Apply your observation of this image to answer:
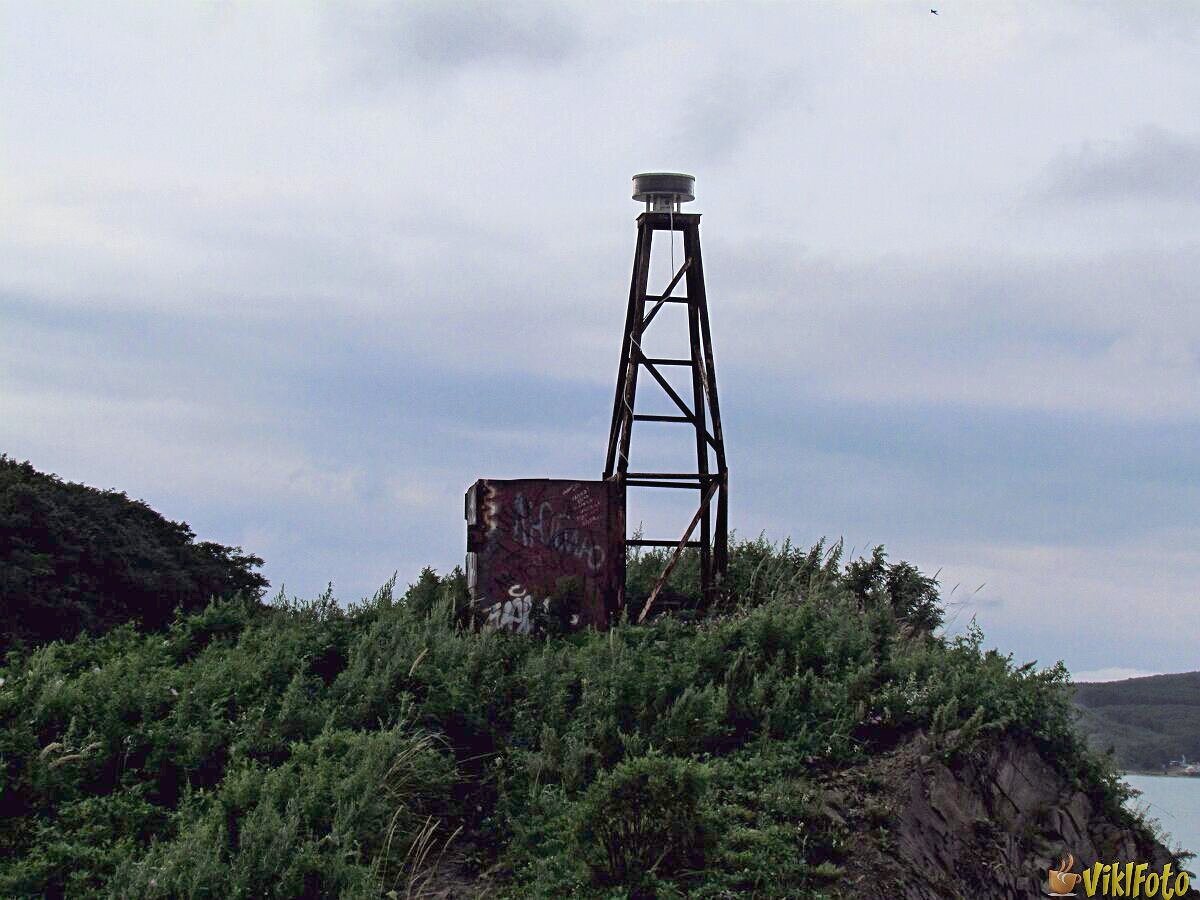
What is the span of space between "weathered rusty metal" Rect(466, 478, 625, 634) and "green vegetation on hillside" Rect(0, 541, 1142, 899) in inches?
23.3

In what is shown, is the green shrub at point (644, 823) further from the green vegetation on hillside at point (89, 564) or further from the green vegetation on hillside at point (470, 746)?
the green vegetation on hillside at point (89, 564)

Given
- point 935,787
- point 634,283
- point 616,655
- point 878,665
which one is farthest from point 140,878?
point 634,283

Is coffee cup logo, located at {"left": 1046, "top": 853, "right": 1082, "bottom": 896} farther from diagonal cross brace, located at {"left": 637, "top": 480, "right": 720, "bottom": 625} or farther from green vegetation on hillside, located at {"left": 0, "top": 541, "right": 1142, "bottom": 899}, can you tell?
diagonal cross brace, located at {"left": 637, "top": 480, "right": 720, "bottom": 625}

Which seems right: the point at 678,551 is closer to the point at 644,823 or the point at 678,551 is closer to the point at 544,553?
the point at 544,553

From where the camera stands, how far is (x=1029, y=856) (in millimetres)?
14438

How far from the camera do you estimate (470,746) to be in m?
14.6

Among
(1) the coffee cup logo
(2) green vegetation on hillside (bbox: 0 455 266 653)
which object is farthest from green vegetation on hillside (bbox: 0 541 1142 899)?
(2) green vegetation on hillside (bbox: 0 455 266 653)

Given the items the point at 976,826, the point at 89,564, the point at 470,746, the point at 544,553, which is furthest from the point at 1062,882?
the point at 89,564

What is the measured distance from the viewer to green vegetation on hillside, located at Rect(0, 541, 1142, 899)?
11.9 m

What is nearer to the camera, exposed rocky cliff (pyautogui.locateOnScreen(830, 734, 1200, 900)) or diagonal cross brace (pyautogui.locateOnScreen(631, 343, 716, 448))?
exposed rocky cliff (pyautogui.locateOnScreen(830, 734, 1200, 900))

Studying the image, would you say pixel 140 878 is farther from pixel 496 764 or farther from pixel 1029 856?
pixel 1029 856

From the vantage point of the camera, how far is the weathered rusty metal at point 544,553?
18.6 m

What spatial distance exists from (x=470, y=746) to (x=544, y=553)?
4655mm

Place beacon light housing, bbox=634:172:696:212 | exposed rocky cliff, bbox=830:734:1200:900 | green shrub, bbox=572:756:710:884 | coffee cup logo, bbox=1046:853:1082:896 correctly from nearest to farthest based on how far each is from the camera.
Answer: green shrub, bbox=572:756:710:884
exposed rocky cliff, bbox=830:734:1200:900
coffee cup logo, bbox=1046:853:1082:896
beacon light housing, bbox=634:172:696:212
